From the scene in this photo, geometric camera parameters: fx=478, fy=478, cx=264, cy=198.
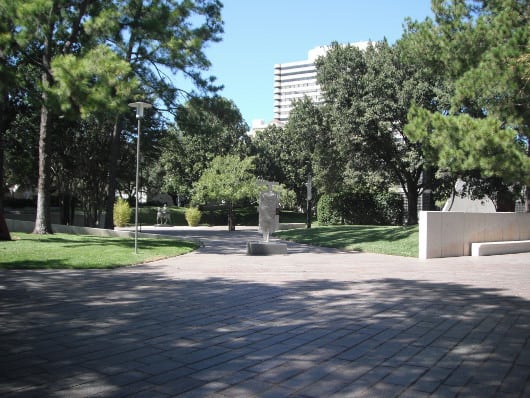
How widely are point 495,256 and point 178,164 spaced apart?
35.3m

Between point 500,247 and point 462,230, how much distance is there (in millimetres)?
1531

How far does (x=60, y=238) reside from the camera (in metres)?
→ 15.5

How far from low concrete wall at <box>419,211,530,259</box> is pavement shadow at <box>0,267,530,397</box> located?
5868mm

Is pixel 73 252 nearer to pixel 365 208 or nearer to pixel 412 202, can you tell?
pixel 412 202

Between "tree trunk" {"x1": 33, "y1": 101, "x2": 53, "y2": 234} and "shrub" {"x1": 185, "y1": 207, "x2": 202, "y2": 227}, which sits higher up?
"tree trunk" {"x1": 33, "y1": 101, "x2": 53, "y2": 234}

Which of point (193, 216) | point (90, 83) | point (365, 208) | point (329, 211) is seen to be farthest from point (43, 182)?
point (365, 208)

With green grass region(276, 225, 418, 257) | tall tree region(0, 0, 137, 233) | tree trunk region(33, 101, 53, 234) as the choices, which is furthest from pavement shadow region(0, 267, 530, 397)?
tree trunk region(33, 101, 53, 234)

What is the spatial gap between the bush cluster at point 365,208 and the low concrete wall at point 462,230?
15.0m

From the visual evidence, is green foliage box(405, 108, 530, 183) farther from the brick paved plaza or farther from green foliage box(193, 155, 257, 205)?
green foliage box(193, 155, 257, 205)

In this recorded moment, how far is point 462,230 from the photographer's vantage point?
15008 millimetres

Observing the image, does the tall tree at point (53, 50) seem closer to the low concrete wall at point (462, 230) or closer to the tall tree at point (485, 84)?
the tall tree at point (485, 84)

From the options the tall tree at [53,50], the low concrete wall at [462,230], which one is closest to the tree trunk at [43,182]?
the tall tree at [53,50]

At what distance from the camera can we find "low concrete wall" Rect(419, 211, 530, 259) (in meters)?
13.9

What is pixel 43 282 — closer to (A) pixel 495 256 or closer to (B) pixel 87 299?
(B) pixel 87 299
